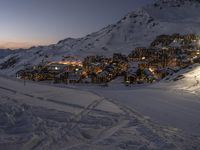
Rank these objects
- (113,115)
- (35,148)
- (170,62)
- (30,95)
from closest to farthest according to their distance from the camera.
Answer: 1. (35,148)
2. (113,115)
3. (30,95)
4. (170,62)

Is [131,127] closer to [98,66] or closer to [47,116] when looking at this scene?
[47,116]

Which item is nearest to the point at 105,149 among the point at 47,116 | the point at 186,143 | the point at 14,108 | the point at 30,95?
the point at 186,143

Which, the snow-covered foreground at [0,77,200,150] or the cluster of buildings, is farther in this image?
the cluster of buildings

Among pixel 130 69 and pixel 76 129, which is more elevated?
pixel 130 69

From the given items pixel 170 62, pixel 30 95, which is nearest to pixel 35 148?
pixel 30 95

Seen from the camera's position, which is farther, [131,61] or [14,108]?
[131,61]

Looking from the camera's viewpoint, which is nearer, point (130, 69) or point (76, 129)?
point (76, 129)

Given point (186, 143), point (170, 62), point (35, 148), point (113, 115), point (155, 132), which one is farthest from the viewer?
point (170, 62)

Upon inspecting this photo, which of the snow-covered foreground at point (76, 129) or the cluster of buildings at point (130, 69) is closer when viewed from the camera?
the snow-covered foreground at point (76, 129)
